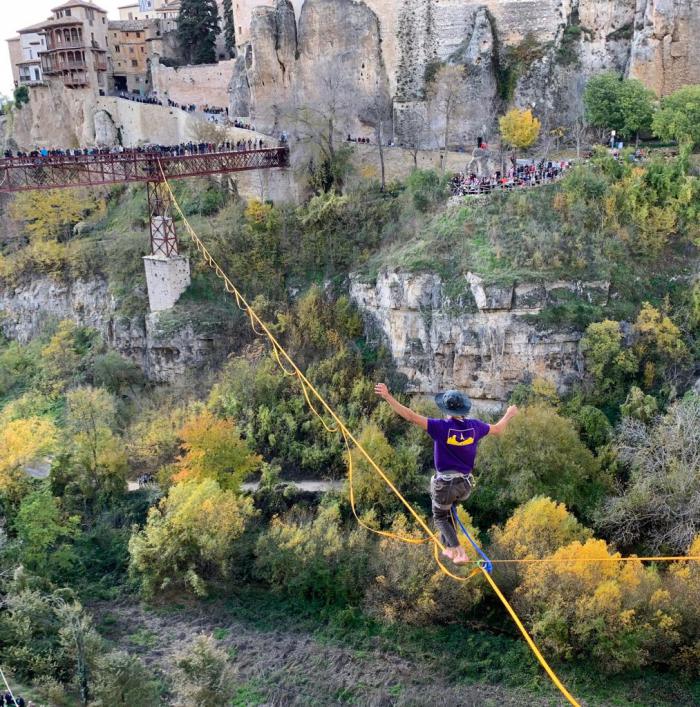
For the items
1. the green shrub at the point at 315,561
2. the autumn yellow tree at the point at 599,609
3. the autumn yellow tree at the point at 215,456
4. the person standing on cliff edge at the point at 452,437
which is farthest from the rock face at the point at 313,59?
the person standing on cliff edge at the point at 452,437

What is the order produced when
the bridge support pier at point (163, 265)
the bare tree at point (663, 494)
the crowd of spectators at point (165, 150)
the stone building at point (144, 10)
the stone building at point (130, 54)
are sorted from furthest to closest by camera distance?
the stone building at point (144, 10) < the stone building at point (130, 54) < the bridge support pier at point (163, 265) < the crowd of spectators at point (165, 150) < the bare tree at point (663, 494)

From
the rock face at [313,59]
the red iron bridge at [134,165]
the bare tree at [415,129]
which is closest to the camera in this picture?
the red iron bridge at [134,165]

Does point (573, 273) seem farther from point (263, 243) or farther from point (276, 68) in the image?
point (276, 68)

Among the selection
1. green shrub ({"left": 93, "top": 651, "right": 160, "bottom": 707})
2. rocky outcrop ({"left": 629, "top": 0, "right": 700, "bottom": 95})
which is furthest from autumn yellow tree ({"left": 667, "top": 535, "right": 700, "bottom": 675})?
rocky outcrop ({"left": 629, "top": 0, "right": 700, "bottom": 95})

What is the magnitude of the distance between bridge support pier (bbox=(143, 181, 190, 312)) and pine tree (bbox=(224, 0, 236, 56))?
55.5 feet

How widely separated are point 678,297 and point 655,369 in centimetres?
303

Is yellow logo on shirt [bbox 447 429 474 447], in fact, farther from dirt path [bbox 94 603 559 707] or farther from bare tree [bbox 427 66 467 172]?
bare tree [bbox 427 66 467 172]

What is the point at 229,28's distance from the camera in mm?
45719

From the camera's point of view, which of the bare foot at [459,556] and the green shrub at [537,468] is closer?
the bare foot at [459,556]

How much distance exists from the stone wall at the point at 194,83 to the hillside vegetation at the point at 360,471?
1147cm

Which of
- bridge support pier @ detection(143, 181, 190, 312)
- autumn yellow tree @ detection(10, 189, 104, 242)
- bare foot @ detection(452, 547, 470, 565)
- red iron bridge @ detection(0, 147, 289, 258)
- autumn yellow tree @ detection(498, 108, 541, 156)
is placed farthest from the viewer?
autumn yellow tree @ detection(10, 189, 104, 242)

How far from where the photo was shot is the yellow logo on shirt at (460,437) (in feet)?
29.9

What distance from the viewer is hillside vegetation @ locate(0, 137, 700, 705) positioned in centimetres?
1938

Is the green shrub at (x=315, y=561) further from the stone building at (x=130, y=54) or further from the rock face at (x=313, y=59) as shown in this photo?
the stone building at (x=130, y=54)
